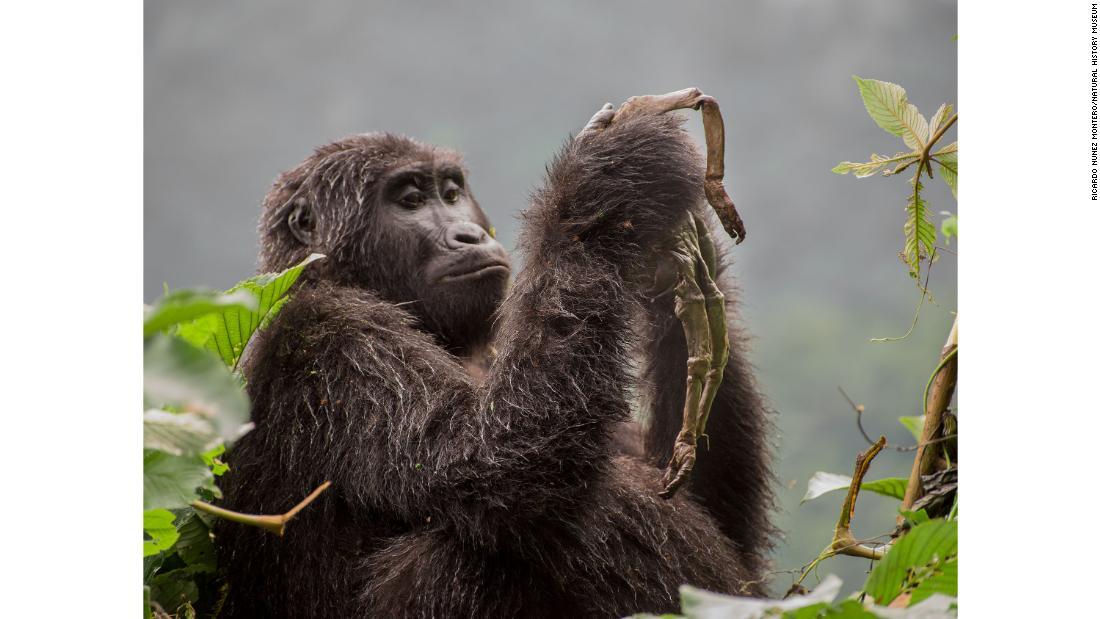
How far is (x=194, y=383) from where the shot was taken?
3.38 ft

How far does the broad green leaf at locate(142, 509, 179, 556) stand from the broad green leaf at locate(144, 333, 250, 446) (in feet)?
1.74

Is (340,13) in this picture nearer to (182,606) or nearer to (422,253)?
(422,253)

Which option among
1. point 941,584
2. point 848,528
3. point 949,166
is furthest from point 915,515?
point 949,166

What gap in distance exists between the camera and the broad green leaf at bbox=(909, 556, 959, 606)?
1.23 metres

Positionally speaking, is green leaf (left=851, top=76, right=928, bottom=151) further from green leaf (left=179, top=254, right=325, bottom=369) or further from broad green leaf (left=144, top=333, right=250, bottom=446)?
broad green leaf (left=144, top=333, right=250, bottom=446)

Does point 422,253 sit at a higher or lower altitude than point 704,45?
lower

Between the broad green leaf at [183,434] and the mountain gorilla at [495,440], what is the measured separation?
83 cm

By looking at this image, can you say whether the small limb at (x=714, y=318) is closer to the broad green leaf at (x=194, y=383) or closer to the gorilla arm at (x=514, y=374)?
the gorilla arm at (x=514, y=374)

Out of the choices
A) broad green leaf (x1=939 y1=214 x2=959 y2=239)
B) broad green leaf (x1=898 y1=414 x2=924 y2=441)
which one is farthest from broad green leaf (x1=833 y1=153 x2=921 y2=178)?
broad green leaf (x1=898 y1=414 x2=924 y2=441)

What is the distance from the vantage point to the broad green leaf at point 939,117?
172cm

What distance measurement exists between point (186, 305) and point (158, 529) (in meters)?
0.71

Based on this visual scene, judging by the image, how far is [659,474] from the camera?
2404 millimetres
